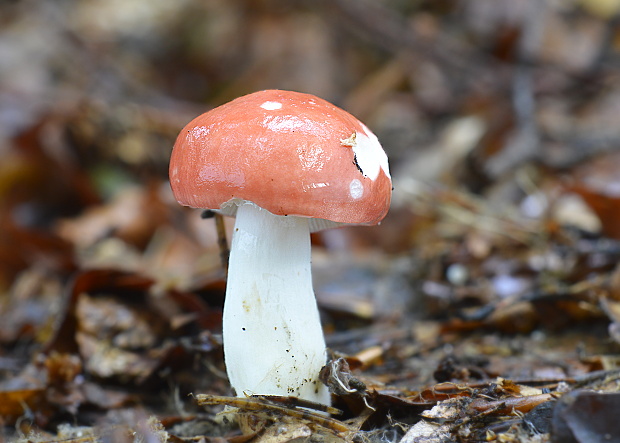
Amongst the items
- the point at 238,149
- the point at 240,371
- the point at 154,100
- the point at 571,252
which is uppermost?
the point at 154,100

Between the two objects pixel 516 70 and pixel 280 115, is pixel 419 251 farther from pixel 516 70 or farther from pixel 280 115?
pixel 516 70

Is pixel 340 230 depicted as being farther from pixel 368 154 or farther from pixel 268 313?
pixel 368 154

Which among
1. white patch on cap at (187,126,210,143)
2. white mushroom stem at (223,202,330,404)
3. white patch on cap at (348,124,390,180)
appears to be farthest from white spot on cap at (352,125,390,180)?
white patch on cap at (187,126,210,143)

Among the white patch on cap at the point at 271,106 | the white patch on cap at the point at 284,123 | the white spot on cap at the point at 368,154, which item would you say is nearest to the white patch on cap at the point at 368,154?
the white spot on cap at the point at 368,154

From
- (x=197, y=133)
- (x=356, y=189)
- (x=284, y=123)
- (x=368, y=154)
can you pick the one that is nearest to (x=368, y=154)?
(x=368, y=154)

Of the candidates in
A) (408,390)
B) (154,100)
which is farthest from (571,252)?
(154,100)

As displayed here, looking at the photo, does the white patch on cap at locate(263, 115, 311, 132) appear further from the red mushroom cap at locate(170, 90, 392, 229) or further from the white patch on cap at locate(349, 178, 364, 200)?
the white patch on cap at locate(349, 178, 364, 200)

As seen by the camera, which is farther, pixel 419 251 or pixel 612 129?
pixel 612 129

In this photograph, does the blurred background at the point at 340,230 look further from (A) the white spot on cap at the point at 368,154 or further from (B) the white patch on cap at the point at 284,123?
(B) the white patch on cap at the point at 284,123
